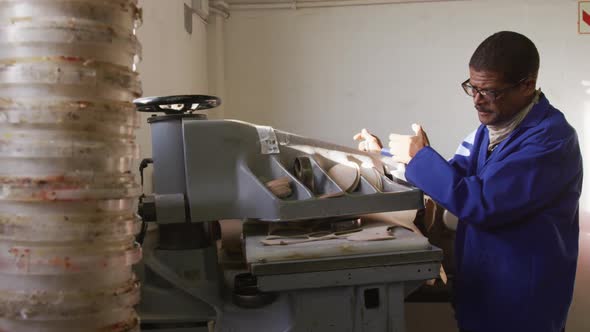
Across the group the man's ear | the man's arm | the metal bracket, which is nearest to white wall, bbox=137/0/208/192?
the metal bracket

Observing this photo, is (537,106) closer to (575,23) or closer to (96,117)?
(96,117)

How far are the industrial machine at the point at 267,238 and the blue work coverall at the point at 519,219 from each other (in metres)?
0.14

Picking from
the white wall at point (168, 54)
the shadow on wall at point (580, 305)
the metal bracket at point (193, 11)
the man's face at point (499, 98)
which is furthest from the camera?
the metal bracket at point (193, 11)

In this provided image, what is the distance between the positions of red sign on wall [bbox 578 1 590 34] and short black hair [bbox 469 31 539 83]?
7.63ft

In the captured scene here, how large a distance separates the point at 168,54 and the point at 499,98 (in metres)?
1.68

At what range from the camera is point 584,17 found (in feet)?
11.4

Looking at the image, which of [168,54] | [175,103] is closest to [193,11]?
[168,54]

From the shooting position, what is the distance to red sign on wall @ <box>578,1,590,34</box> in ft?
11.4

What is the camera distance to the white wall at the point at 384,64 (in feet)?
11.5

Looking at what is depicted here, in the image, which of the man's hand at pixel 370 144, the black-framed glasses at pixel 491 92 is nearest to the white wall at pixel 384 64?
the man's hand at pixel 370 144

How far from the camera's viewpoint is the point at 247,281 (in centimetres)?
146

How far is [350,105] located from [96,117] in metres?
3.03

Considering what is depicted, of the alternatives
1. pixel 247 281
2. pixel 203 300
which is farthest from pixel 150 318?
pixel 247 281

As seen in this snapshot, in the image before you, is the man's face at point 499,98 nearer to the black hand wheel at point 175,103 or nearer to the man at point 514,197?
the man at point 514,197
